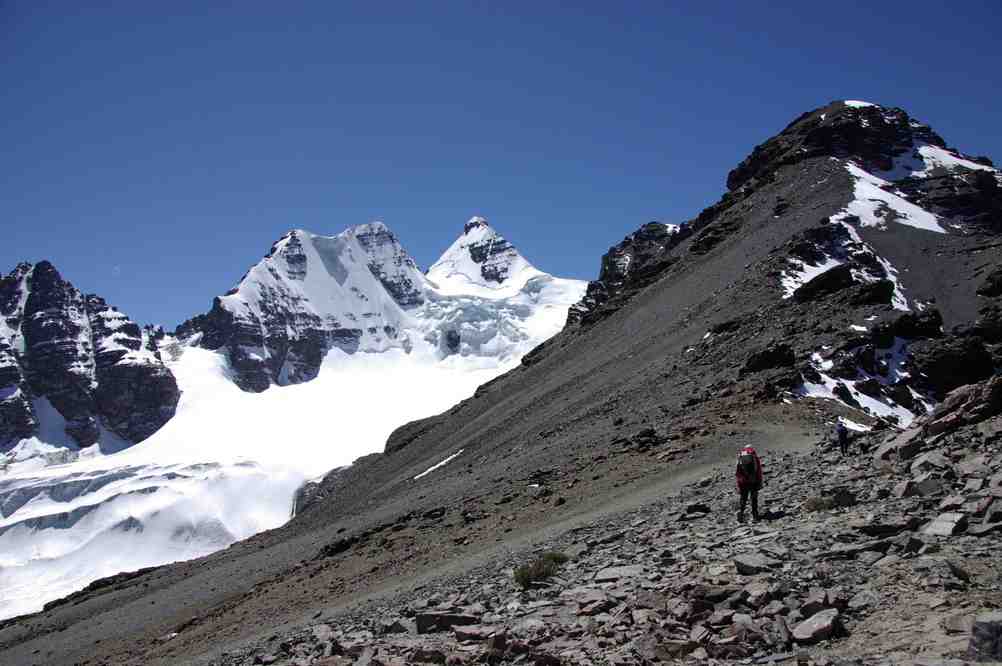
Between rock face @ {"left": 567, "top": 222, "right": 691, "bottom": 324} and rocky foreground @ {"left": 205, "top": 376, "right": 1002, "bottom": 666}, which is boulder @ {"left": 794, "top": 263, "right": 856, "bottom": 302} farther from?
rock face @ {"left": 567, "top": 222, "right": 691, "bottom": 324}

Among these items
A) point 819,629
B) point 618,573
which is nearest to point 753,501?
point 618,573

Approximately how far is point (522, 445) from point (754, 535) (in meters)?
29.7

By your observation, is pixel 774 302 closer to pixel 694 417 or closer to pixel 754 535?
pixel 694 417

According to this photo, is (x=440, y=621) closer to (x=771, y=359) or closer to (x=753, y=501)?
(x=753, y=501)

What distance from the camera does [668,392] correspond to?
120ft

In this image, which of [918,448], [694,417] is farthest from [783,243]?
[918,448]

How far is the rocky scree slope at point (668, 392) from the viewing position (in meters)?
26.3

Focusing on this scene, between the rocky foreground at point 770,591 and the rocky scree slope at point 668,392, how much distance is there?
27.8 ft

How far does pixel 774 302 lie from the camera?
146 ft

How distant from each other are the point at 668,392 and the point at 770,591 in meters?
28.1

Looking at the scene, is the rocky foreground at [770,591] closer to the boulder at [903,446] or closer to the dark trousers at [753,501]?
the boulder at [903,446]

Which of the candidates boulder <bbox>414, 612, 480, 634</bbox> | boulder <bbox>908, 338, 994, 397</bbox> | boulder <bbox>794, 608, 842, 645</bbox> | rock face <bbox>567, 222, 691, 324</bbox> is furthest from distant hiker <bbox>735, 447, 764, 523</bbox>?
rock face <bbox>567, 222, 691, 324</bbox>

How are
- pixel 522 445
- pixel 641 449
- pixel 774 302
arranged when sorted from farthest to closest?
1. pixel 774 302
2. pixel 522 445
3. pixel 641 449

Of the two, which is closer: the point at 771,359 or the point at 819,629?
the point at 819,629
